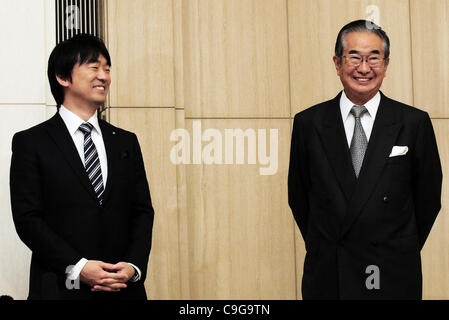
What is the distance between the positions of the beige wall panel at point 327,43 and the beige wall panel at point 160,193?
0.86m

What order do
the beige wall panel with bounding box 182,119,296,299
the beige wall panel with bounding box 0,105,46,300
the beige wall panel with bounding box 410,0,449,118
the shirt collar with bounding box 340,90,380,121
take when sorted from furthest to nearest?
the beige wall panel with bounding box 410,0,449,118 → the beige wall panel with bounding box 182,119,296,299 → the beige wall panel with bounding box 0,105,46,300 → the shirt collar with bounding box 340,90,380,121

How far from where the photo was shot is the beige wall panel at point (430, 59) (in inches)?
178

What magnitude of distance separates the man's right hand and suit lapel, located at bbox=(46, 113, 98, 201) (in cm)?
27

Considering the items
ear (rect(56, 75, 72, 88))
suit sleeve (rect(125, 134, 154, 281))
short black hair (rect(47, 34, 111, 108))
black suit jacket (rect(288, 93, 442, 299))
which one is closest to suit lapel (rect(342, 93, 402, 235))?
black suit jacket (rect(288, 93, 442, 299))

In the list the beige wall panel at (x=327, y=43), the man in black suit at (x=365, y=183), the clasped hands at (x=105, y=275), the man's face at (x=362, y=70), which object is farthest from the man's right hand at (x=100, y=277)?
the beige wall panel at (x=327, y=43)

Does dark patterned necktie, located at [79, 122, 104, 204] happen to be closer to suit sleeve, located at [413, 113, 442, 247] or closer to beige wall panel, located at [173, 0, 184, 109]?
beige wall panel, located at [173, 0, 184, 109]

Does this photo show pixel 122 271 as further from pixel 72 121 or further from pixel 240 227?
pixel 240 227

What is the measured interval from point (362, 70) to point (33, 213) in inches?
56.8

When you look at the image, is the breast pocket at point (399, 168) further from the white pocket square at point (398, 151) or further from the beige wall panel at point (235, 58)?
the beige wall panel at point (235, 58)

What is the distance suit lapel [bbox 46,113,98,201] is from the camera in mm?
2922

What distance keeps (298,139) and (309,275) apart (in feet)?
1.91

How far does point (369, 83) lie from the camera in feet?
10.2

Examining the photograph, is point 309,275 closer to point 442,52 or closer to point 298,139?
point 298,139

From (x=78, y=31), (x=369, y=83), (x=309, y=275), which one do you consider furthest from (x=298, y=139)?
(x=78, y=31)
